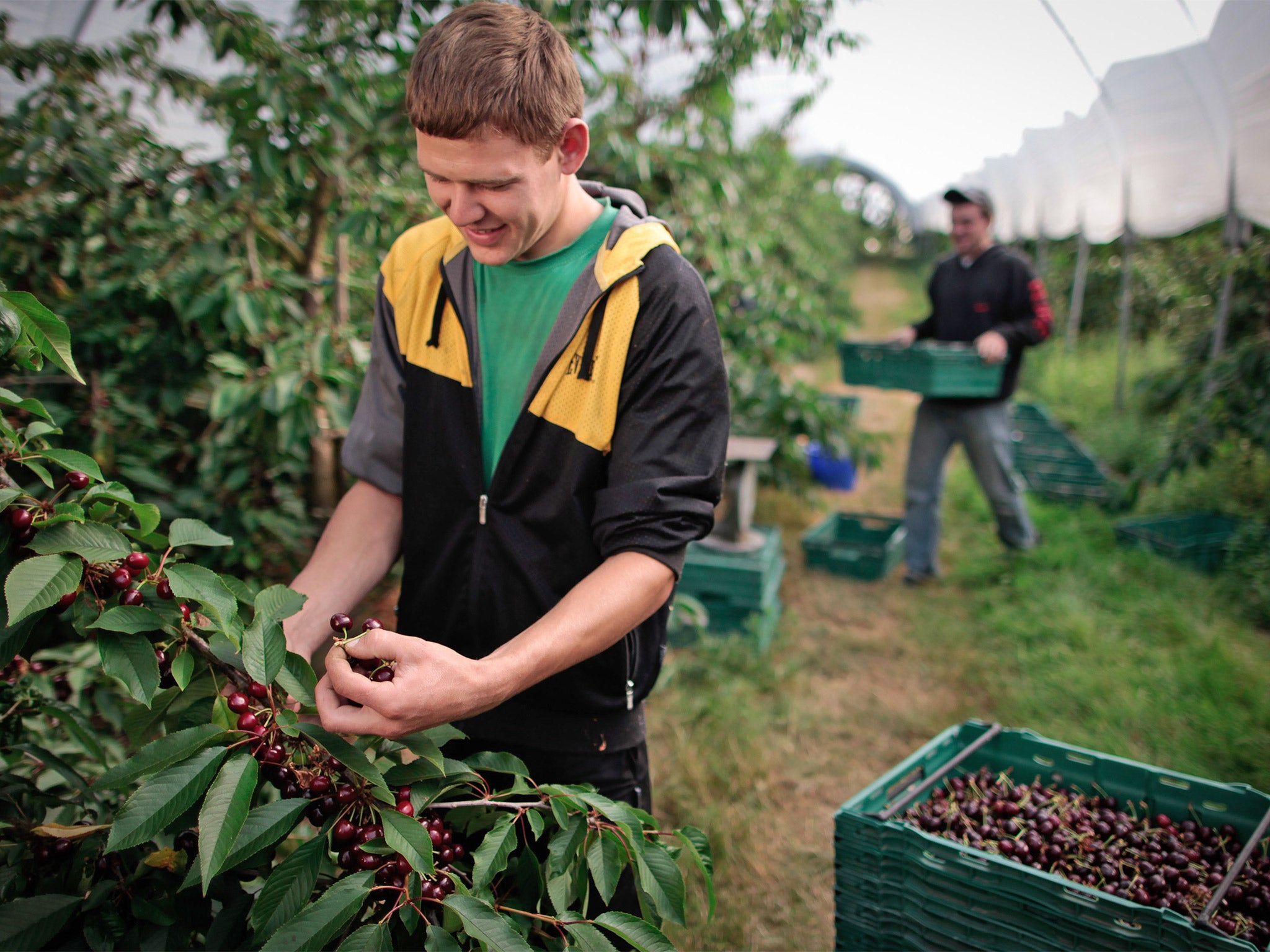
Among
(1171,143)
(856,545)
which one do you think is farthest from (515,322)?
(1171,143)

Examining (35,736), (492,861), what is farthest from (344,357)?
(492,861)

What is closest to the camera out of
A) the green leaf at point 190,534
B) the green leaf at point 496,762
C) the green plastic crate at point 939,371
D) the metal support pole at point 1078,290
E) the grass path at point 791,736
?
the green leaf at point 190,534

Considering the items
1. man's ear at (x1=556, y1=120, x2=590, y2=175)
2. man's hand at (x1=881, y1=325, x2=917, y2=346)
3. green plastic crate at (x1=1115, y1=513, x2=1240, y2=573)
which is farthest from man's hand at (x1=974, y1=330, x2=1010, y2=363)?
man's ear at (x1=556, y1=120, x2=590, y2=175)

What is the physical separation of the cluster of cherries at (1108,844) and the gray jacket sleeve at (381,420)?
1.26 meters

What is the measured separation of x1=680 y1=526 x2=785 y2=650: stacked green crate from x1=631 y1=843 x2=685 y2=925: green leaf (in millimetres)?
2661

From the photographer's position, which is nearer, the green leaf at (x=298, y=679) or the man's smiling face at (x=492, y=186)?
the green leaf at (x=298, y=679)

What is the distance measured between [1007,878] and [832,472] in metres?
5.31

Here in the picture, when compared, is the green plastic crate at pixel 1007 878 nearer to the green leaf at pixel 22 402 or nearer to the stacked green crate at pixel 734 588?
the green leaf at pixel 22 402

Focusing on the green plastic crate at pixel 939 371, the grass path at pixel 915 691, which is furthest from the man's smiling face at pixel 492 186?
the green plastic crate at pixel 939 371

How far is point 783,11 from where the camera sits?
10.4ft

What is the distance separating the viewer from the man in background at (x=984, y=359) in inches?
180

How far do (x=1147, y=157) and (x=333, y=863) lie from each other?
8.42 meters

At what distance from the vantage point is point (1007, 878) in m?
1.51

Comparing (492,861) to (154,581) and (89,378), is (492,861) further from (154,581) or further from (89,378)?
(89,378)
